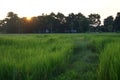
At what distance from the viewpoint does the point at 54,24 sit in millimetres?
62688

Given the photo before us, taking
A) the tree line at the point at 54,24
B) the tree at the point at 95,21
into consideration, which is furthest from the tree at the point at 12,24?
the tree at the point at 95,21

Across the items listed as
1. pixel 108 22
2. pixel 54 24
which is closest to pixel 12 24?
pixel 54 24

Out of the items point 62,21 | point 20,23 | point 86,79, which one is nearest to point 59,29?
point 62,21

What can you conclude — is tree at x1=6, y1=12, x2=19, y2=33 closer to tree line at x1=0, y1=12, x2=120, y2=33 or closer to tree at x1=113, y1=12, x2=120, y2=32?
tree line at x1=0, y1=12, x2=120, y2=33

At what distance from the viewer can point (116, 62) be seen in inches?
152

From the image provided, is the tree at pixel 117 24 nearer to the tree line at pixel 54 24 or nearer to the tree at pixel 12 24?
the tree line at pixel 54 24

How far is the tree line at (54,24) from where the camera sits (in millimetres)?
59656

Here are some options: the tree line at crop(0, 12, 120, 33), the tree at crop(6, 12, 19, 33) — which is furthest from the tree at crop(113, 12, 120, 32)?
the tree at crop(6, 12, 19, 33)

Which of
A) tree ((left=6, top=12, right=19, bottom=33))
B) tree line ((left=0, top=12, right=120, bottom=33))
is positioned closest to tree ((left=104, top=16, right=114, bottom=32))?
tree line ((left=0, top=12, right=120, bottom=33))

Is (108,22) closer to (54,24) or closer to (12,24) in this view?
(54,24)

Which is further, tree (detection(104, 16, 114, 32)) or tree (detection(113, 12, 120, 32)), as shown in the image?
tree (detection(104, 16, 114, 32))

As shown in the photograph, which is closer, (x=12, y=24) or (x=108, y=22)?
(x=12, y=24)

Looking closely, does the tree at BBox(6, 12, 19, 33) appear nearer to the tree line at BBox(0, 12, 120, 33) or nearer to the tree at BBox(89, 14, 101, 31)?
the tree line at BBox(0, 12, 120, 33)

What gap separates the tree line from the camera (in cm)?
5966
